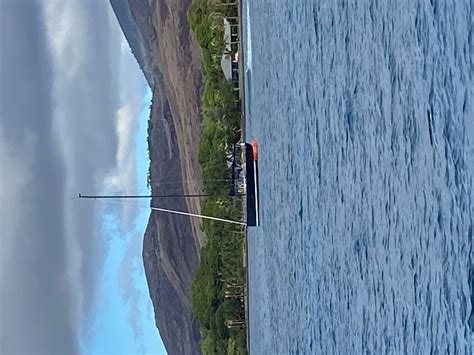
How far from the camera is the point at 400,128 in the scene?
21.5ft

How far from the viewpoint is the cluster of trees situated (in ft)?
91.7

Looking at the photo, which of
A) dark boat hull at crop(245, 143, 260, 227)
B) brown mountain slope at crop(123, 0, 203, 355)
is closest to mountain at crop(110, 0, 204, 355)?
brown mountain slope at crop(123, 0, 203, 355)

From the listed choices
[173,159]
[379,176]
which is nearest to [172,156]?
[173,159]

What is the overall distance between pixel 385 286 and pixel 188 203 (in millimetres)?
31599

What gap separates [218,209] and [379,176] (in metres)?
21.0

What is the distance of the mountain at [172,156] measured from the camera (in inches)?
1565

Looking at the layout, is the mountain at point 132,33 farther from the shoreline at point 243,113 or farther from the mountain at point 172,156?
the shoreline at point 243,113

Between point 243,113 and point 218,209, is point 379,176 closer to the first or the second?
point 243,113

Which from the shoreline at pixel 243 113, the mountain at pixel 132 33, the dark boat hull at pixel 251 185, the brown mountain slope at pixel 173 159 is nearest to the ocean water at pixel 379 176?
the dark boat hull at pixel 251 185

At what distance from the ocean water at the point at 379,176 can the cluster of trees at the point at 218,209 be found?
13.8m

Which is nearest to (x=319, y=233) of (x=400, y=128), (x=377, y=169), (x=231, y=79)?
(x=377, y=169)

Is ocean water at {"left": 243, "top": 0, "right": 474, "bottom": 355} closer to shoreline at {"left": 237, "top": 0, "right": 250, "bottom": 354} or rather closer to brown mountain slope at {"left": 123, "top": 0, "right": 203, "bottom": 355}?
shoreline at {"left": 237, "top": 0, "right": 250, "bottom": 354}

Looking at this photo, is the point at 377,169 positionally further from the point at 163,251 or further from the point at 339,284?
the point at 163,251

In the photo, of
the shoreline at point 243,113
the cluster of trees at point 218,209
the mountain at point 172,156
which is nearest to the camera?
the shoreline at point 243,113
